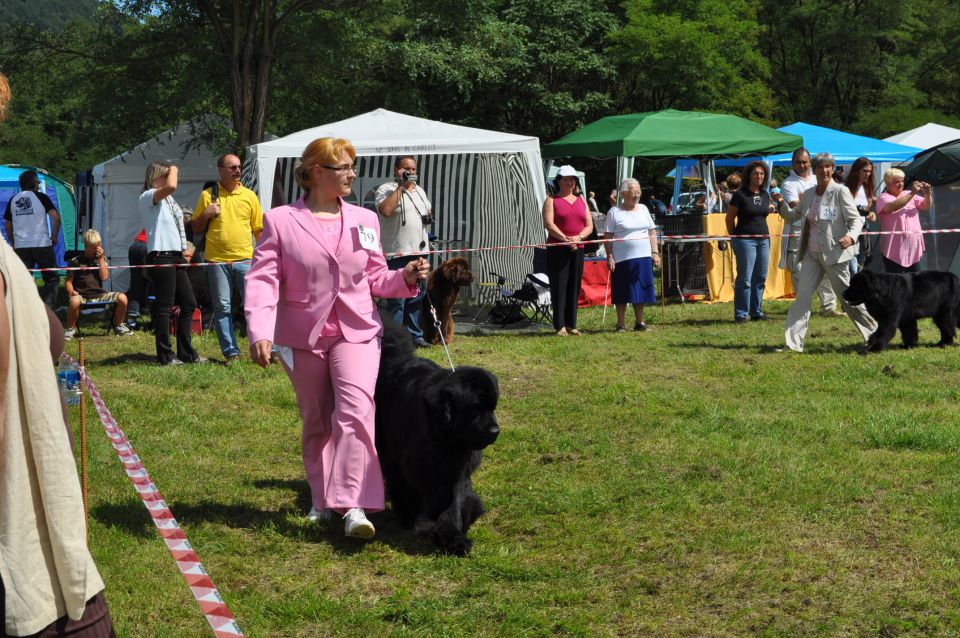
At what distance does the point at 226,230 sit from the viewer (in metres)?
9.73

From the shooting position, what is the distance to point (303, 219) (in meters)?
4.76

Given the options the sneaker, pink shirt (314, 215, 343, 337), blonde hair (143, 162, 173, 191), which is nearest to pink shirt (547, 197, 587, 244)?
blonde hair (143, 162, 173, 191)

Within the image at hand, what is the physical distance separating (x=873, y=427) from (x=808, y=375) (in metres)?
2.12

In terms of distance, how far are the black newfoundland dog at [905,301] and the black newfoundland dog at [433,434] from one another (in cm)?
609

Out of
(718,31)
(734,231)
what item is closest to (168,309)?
(734,231)

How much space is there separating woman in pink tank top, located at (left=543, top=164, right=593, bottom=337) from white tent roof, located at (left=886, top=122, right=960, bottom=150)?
14.3 metres

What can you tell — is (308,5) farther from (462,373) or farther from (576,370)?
(462,373)

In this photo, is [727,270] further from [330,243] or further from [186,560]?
[186,560]

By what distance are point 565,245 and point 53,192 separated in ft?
51.0

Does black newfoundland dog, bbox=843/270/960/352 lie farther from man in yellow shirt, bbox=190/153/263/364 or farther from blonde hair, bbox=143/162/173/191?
blonde hair, bbox=143/162/173/191

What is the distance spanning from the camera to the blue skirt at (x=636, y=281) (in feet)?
38.6

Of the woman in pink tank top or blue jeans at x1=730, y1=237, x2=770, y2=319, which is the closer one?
the woman in pink tank top

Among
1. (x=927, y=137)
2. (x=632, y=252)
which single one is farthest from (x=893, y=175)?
(x=927, y=137)

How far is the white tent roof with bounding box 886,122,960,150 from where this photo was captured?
23422 mm
